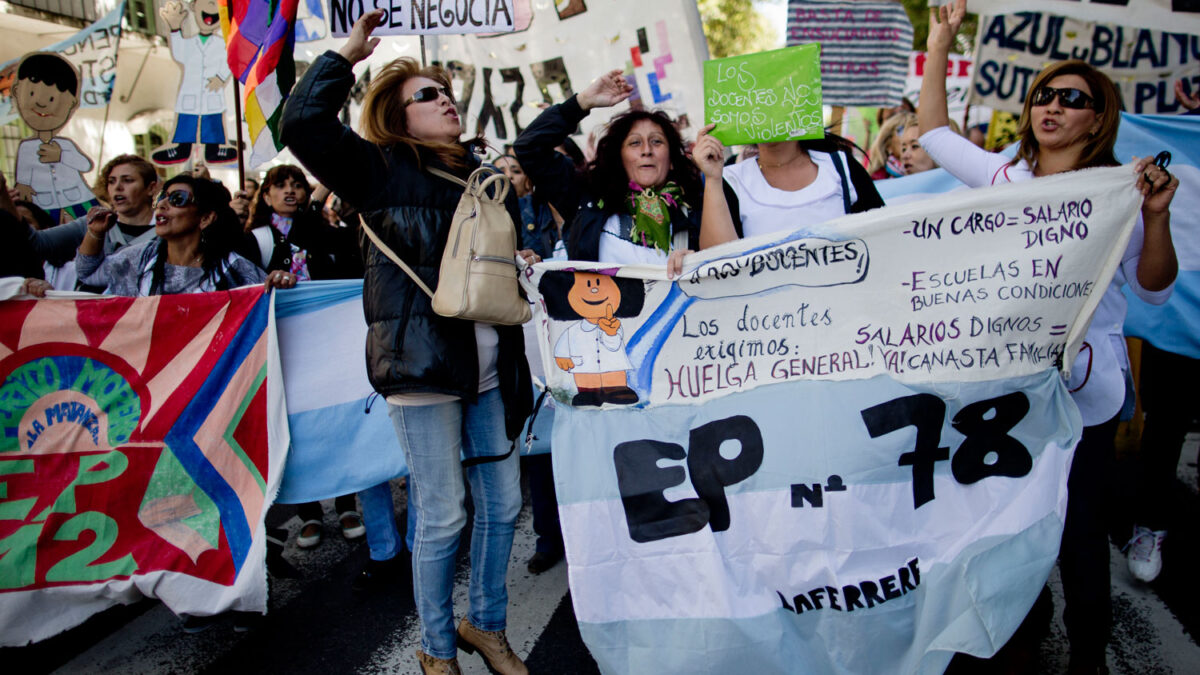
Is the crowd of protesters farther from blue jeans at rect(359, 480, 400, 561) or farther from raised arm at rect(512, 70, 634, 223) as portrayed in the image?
blue jeans at rect(359, 480, 400, 561)

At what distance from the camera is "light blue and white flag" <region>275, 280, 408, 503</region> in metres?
3.36

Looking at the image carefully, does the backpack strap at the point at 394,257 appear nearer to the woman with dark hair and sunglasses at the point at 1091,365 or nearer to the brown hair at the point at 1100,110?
the woman with dark hair and sunglasses at the point at 1091,365

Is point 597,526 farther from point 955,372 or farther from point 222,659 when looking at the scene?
point 222,659

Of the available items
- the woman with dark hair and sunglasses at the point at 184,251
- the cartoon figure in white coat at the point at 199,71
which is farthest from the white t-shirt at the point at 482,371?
the cartoon figure in white coat at the point at 199,71

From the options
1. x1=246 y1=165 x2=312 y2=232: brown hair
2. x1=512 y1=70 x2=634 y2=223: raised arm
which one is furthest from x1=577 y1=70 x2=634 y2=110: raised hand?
x1=246 y1=165 x2=312 y2=232: brown hair

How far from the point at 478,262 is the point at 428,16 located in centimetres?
185

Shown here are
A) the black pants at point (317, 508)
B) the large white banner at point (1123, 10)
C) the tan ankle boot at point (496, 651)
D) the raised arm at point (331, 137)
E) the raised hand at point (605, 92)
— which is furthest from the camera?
the black pants at point (317, 508)

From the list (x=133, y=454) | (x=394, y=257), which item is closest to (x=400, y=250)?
(x=394, y=257)

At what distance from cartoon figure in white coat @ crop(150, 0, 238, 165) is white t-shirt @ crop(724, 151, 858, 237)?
3.34 metres

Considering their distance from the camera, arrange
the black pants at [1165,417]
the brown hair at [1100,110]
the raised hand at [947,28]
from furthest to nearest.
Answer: the black pants at [1165,417], the raised hand at [947,28], the brown hair at [1100,110]

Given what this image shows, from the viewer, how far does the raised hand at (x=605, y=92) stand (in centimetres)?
296

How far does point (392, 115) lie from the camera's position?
254 centimetres

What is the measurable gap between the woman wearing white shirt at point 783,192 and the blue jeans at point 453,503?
1.01 metres

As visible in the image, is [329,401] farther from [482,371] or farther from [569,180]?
[569,180]
